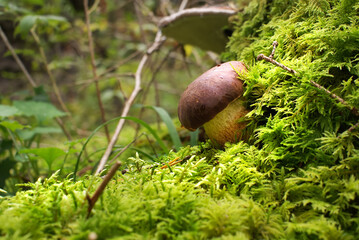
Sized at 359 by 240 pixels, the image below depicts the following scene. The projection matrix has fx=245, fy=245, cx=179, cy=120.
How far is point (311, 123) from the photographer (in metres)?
0.95

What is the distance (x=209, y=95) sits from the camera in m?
1.04

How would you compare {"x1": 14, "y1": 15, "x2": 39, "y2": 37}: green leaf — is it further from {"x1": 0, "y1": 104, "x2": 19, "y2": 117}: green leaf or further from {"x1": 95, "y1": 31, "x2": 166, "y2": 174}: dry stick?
{"x1": 95, "y1": 31, "x2": 166, "y2": 174}: dry stick

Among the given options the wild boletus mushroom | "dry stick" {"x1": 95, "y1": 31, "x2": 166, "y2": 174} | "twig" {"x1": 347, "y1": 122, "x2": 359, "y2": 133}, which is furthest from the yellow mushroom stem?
"dry stick" {"x1": 95, "y1": 31, "x2": 166, "y2": 174}

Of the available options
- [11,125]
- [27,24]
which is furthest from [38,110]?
[27,24]

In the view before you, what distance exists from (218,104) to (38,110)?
1.73 meters

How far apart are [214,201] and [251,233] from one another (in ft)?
0.50

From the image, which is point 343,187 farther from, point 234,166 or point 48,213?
point 48,213

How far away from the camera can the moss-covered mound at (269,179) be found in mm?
678

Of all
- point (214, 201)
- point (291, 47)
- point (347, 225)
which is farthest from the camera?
point (291, 47)

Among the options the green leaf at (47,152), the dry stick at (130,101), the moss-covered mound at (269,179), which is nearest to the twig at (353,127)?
the moss-covered mound at (269,179)

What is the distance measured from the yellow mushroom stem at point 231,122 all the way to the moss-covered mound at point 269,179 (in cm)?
6

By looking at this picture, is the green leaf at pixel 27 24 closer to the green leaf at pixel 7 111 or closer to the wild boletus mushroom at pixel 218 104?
the green leaf at pixel 7 111

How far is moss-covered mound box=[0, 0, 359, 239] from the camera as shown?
0.68m

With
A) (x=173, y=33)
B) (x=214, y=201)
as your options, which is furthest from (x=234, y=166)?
(x=173, y=33)
